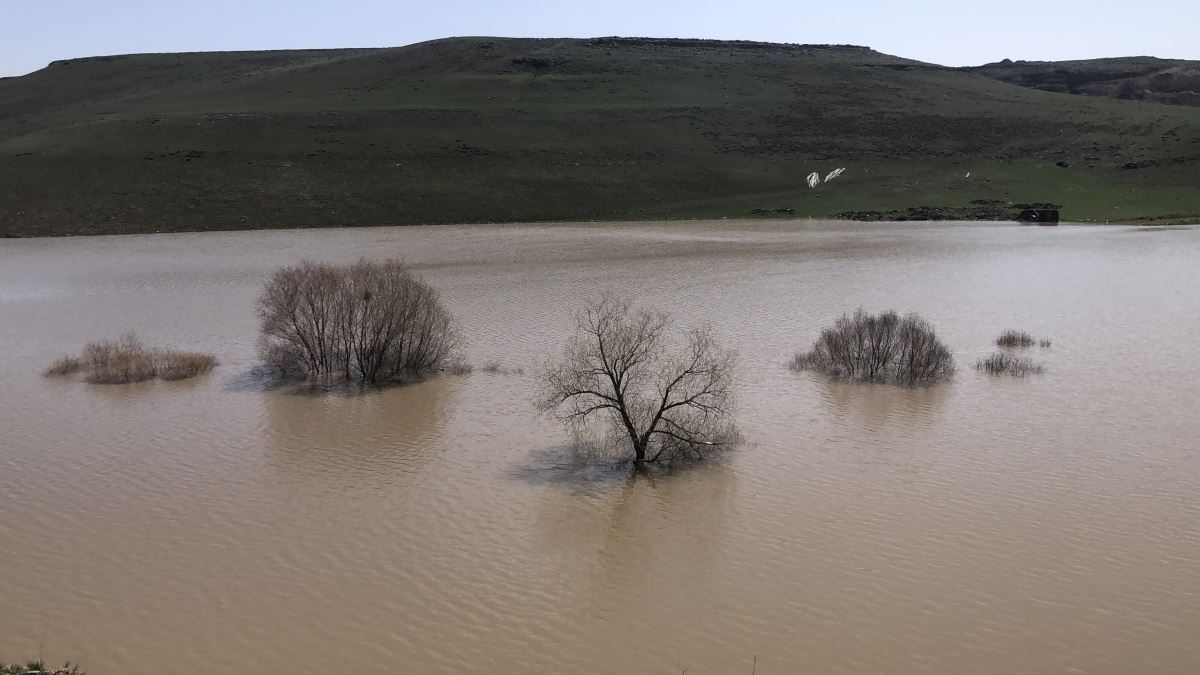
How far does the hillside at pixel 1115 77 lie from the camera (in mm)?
116938

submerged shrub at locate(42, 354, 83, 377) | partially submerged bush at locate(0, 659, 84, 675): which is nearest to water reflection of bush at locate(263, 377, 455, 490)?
submerged shrub at locate(42, 354, 83, 377)

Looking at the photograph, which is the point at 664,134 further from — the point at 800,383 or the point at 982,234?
the point at 800,383

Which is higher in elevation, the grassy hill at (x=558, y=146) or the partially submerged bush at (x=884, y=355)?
the grassy hill at (x=558, y=146)

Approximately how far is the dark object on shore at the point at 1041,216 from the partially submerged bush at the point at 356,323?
52561 millimetres

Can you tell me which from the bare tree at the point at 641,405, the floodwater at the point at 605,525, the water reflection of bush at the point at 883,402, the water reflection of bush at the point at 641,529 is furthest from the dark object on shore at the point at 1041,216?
the water reflection of bush at the point at 641,529

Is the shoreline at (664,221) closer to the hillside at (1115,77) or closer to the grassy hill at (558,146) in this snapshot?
the grassy hill at (558,146)

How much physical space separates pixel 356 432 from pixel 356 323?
4778mm

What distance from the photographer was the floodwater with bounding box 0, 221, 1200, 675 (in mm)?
10750

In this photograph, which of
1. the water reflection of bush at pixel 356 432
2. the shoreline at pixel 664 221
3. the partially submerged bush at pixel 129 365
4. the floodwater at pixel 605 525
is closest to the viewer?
the floodwater at pixel 605 525

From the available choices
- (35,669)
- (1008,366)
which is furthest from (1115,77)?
(35,669)

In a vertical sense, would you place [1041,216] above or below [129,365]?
above

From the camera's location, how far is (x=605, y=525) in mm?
14062

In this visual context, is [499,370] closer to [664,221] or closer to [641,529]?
[641,529]

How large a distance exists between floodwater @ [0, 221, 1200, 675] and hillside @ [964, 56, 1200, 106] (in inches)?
4186
